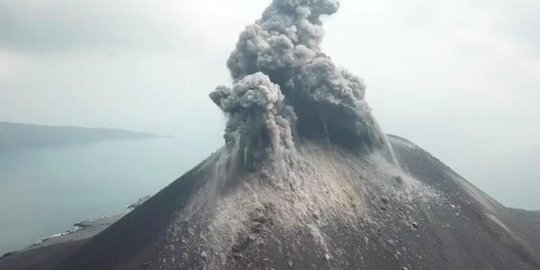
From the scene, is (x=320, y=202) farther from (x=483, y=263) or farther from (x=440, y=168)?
(x=440, y=168)

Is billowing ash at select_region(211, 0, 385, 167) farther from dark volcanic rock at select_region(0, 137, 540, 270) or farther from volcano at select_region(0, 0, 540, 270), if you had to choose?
dark volcanic rock at select_region(0, 137, 540, 270)

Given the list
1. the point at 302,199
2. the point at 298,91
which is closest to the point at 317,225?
the point at 302,199

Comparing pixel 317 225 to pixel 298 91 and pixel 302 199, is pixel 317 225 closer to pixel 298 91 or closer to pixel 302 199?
pixel 302 199

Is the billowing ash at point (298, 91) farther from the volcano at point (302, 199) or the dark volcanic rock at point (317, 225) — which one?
the dark volcanic rock at point (317, 225)

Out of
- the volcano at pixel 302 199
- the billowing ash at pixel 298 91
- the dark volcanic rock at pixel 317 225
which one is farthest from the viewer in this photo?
the billowing ash at pixel 298 91

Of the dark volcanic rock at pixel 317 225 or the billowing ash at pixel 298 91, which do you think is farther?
the billowing ash at pixel 298 91

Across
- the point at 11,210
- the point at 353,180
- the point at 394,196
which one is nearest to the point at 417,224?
the point at 394,196

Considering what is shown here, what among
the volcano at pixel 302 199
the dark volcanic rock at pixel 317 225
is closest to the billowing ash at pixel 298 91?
the volcano at pixel 302 199
